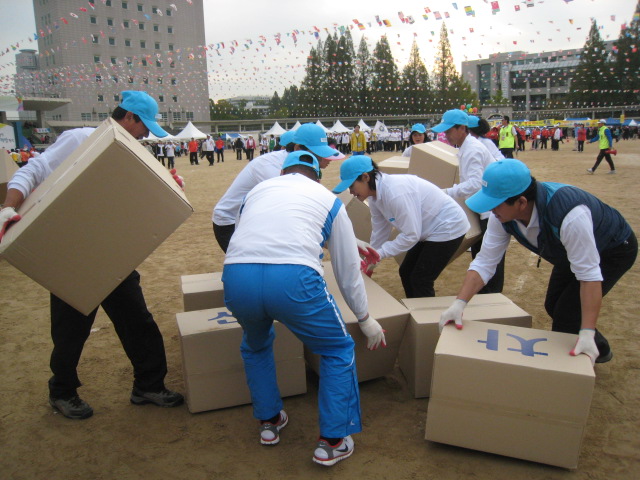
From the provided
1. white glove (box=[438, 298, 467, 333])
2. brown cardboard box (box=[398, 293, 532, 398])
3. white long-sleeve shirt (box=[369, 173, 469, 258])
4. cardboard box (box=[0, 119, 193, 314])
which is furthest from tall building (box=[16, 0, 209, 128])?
white glove (box=[438, 298, 467, 333])

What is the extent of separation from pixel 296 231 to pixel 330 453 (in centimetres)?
114

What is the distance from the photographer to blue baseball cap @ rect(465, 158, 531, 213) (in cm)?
249

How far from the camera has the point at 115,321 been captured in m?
3.07

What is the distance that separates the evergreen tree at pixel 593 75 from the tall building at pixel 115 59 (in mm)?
47405

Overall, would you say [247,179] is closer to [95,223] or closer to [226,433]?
[95,223]

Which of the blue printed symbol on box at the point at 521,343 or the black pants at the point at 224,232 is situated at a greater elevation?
the black pants at the point at 224,232

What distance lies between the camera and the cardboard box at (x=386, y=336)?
3075mm

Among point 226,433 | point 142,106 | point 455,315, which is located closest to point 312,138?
point 142,106

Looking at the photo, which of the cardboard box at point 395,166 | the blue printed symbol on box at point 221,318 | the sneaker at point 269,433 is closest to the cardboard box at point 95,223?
the blue printed symbol on box at point 221,318

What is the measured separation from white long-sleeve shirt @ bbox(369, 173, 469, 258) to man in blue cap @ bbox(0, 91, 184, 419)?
1639 mm

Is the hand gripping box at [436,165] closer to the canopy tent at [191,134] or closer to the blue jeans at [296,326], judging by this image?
the blue jeans at [296,326]

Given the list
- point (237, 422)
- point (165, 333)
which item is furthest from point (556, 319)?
point (165, 333)

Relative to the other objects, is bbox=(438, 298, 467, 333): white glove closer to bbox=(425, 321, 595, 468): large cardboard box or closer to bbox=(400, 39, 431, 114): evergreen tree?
bbox=(425, 321, 595, 468): large cardboard box

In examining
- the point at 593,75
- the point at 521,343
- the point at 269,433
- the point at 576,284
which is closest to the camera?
the point at 521,343
